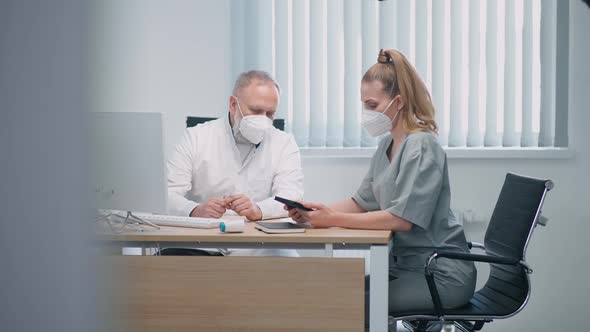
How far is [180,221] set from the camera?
2.12 m

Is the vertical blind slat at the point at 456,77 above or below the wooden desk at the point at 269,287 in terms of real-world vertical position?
above

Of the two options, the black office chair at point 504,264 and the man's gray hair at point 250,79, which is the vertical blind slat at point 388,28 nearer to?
the man's gray hair at point 250,79

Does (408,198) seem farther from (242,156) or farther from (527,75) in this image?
(527,75)

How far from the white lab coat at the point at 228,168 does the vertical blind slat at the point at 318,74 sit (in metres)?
0.86

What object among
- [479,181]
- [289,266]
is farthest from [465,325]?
[479,181]

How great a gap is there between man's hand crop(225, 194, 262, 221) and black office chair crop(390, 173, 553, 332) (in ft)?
1.75

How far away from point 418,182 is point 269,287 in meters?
0.58

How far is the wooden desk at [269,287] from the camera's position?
1.88m

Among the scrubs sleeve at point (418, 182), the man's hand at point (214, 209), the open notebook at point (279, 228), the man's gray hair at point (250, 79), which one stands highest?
the man's gray hair at point (250, 79)

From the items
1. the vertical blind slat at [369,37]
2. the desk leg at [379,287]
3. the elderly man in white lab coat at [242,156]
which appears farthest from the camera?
the vertical blind slat at [369,37]

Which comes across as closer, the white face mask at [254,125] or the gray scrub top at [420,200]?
the gray scrub top at [420,200]

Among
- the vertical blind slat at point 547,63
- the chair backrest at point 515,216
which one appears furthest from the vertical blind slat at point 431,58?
the chair backrest at point 515,216

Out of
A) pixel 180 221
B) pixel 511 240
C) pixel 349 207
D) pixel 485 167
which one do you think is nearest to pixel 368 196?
pixel 349 207

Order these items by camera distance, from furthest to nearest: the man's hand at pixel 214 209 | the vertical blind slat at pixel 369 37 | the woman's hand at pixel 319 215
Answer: the vertical blind slat at pixel 369 37 < the man's hand at pixel 214 209 < the woman's hand at pixel 319 215
